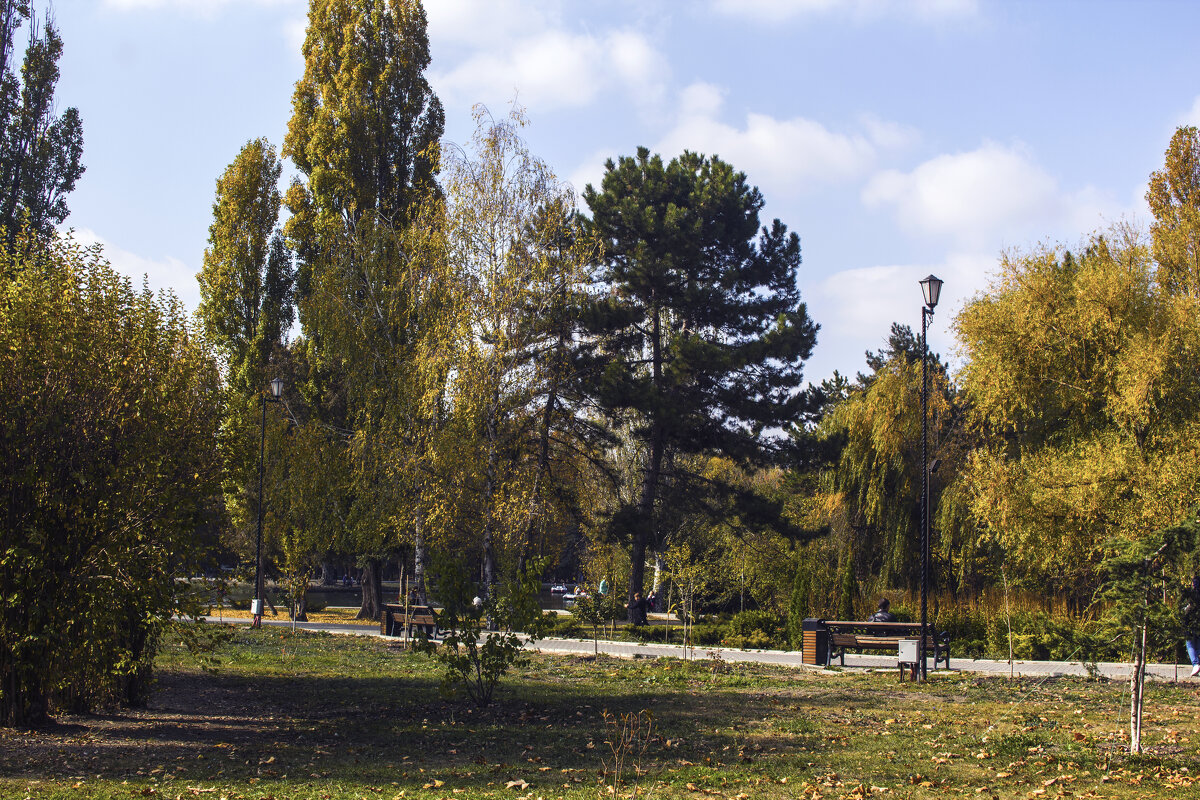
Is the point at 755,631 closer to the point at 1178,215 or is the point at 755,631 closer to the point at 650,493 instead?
the point at 650,493

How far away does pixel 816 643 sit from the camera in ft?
58.1

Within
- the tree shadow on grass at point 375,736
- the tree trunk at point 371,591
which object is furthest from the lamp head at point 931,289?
the tree trunk at point 371,591

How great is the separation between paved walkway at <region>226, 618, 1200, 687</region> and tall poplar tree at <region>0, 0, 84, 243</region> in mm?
13732

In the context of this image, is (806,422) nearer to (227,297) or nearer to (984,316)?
(984,316)

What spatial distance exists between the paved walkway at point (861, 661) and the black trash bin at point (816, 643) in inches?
8.0

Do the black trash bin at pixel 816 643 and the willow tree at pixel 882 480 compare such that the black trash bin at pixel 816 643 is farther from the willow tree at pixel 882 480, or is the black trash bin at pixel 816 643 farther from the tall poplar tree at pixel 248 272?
the tall poplar tree at pixel 248 272

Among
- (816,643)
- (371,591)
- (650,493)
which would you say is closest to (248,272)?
(371,591)

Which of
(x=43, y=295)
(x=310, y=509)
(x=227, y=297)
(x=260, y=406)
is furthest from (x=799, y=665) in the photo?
(x=227, y=297)

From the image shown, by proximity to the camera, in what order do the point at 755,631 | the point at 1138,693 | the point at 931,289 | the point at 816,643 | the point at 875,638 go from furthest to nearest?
the point at 755,631 → the point at 875,638 → the point at 816,643 → the point at 931,289 → the point at 1138,693

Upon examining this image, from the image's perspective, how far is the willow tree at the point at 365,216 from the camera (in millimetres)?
27766

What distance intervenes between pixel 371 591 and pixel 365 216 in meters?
12.5

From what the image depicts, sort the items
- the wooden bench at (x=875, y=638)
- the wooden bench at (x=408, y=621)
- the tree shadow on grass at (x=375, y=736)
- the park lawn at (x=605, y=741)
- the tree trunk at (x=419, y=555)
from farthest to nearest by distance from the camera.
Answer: the tree trunk at (x=419, y=555), the wooden bench at (x=408, y=621), the wooden bench at (x=875, y=638), the tree shadow on grass at (x=375, y=736), the park lawn at (x=605, y=741)

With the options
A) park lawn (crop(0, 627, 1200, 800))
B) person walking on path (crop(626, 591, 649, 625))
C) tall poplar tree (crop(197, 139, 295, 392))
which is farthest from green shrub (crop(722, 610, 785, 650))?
tall poplar tree (crop(197, 139, 295, 392))

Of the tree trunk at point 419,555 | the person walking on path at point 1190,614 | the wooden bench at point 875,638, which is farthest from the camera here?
the tree trunk at point 419,555
